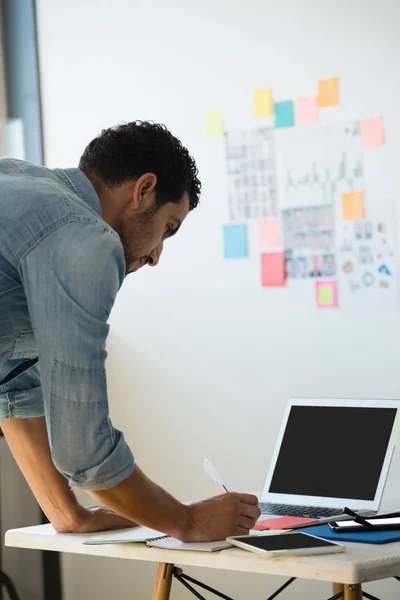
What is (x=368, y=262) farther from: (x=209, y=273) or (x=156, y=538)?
(x=156, y=538)

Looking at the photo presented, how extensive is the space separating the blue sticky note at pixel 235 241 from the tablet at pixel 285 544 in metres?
1.46

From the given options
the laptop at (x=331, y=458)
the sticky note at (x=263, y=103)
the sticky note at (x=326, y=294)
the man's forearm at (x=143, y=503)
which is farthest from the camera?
the sticky note at (x=263, y=103)

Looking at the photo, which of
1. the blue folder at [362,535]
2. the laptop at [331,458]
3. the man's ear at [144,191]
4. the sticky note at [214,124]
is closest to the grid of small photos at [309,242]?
the sticky note at [214,124]

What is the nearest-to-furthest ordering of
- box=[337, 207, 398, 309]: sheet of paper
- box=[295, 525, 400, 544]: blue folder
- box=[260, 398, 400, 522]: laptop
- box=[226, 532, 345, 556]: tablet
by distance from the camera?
1. box=[226, 532, 345, 556]: tablet
2. box=[295, 525, 400, 544]: blue folder
3. box=[260, 398, 400, 522]: laptop
4. box=[337, 207, 398, 309]: sheet of paper

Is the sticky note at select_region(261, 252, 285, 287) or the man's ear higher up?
the man's ear

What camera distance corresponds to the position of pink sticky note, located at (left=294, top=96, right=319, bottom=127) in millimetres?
2717

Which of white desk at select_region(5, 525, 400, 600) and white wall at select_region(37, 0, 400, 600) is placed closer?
white desk at select_region(5, 525, 400, 600)

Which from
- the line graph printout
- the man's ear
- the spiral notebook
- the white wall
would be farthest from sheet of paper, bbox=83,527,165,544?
the line graph printout

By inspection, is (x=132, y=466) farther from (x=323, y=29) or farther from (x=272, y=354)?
(x=323, y=29)

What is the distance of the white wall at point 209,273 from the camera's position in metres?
2.65

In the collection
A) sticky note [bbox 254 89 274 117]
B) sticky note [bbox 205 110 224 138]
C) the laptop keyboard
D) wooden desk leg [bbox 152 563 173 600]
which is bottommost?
wooden desk leg [bbox 152 563 173 600]

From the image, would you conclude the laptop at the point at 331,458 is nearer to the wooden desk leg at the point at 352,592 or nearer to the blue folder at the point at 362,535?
the blue folder at the point at 362,535

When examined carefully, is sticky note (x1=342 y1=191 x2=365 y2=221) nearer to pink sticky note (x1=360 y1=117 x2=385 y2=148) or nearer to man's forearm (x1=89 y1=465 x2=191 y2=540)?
pink sticky note (x1=360 y1=117 x2=385 y2=148)

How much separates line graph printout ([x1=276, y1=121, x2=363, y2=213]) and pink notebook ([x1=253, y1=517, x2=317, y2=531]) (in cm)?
122
